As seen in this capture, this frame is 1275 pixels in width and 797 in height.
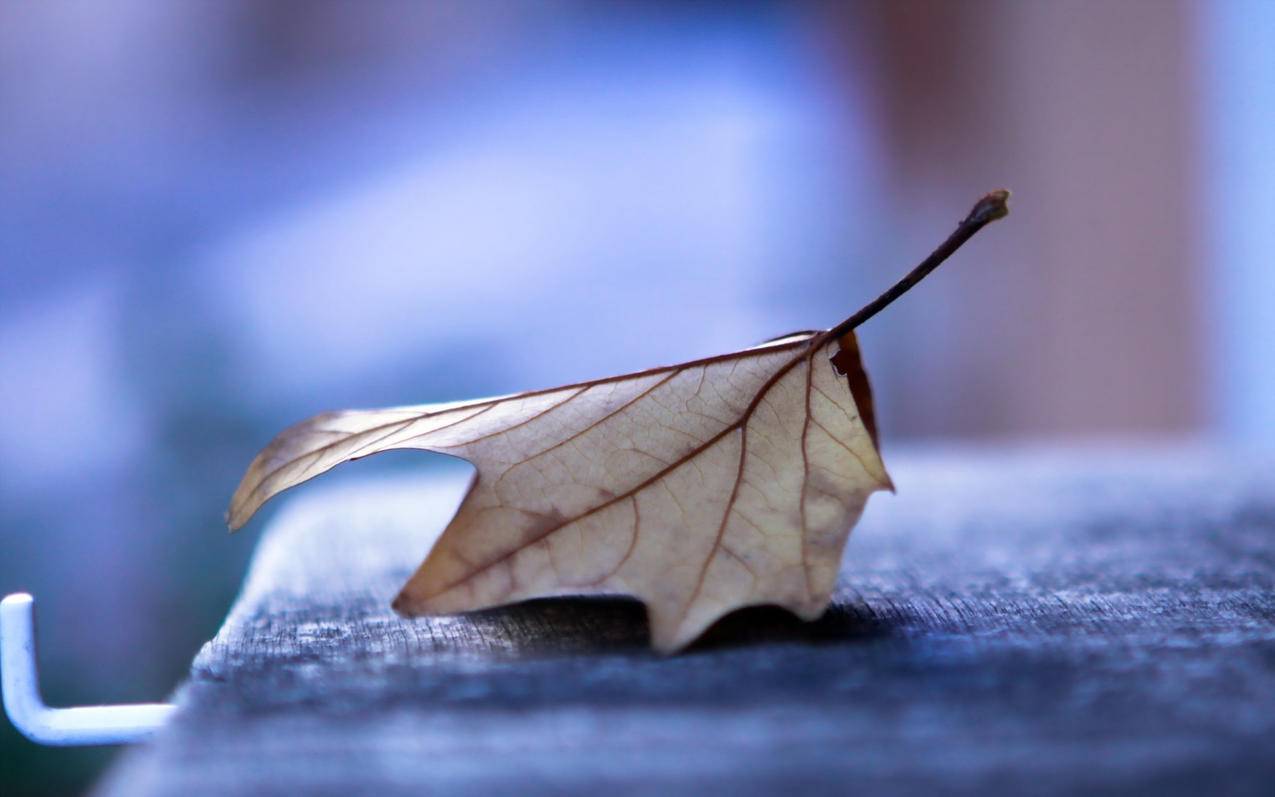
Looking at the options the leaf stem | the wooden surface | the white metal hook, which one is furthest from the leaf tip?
the white metal hook

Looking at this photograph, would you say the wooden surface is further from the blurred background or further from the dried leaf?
the blurred background

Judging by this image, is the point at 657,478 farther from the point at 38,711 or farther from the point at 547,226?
the point at 547,226

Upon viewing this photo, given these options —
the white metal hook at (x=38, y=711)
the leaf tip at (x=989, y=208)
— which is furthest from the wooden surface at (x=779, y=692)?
the leaf tip at (x=989, y=208)

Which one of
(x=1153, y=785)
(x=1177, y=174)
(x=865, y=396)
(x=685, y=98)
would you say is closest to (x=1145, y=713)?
(x=1153, y=785)

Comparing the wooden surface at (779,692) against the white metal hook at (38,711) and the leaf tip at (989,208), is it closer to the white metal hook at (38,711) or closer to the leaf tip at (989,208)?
the white metal hook at (38,711)

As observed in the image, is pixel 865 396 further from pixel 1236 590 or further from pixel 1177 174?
pixel 1177 174
